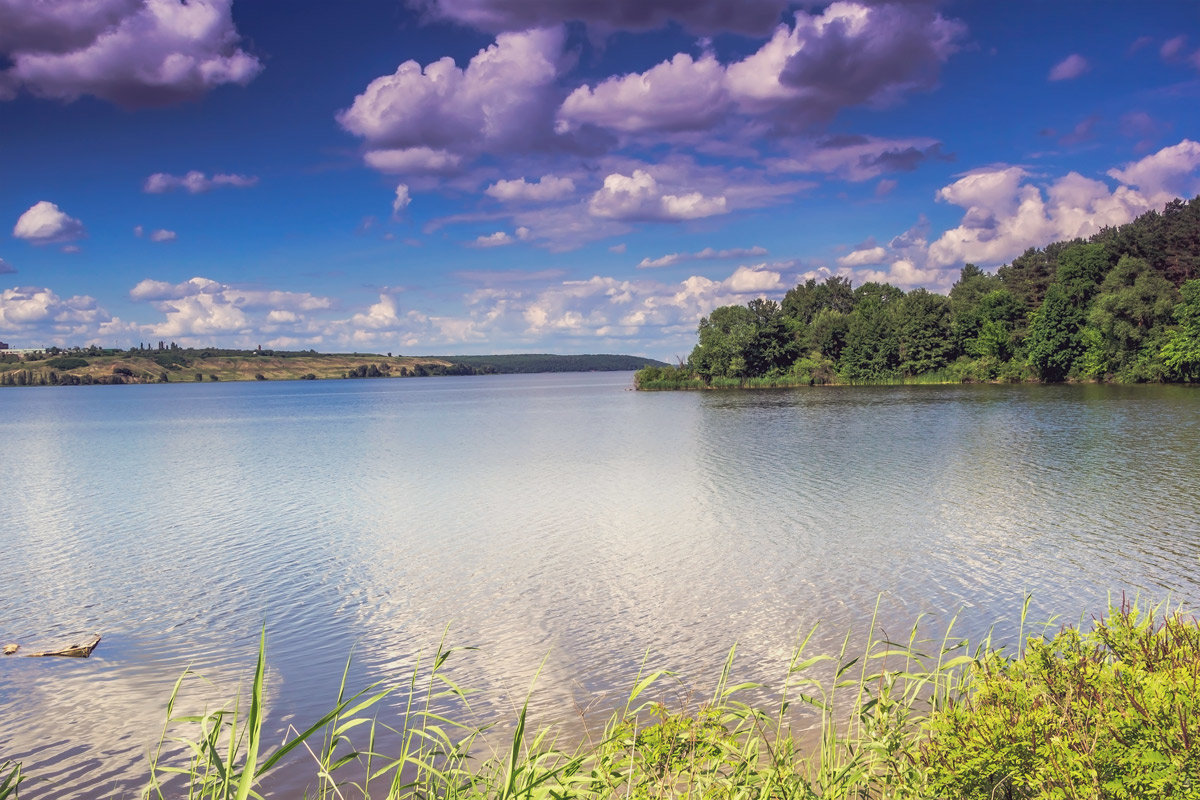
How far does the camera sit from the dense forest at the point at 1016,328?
70438mm

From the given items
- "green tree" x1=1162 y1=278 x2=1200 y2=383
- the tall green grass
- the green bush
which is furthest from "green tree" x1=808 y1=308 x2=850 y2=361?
the green bush

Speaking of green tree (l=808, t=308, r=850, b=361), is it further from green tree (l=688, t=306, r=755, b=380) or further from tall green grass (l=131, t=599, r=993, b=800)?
tall green grass (l=131, t=599, r=993, b=800)

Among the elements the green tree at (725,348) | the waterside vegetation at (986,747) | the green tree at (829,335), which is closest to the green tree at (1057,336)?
the green tree at (829,335)

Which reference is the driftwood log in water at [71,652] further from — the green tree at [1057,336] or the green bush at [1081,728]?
the green tree at [1057,336]

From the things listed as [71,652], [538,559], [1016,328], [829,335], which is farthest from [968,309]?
[71,652]

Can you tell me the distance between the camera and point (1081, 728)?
168 inches

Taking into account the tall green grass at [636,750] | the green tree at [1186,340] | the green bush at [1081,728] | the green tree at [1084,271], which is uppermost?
the green tree at [1084,271]

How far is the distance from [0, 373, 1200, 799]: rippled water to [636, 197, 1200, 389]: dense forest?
41557 mm

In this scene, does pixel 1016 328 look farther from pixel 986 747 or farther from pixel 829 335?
pixel 986 747

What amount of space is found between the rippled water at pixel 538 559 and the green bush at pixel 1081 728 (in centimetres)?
555

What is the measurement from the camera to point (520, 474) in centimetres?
3011

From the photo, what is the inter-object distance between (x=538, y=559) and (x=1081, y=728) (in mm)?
13297

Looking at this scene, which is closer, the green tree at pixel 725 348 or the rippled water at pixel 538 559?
the rippled water at pixel 538 559

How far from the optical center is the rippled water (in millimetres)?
10688
